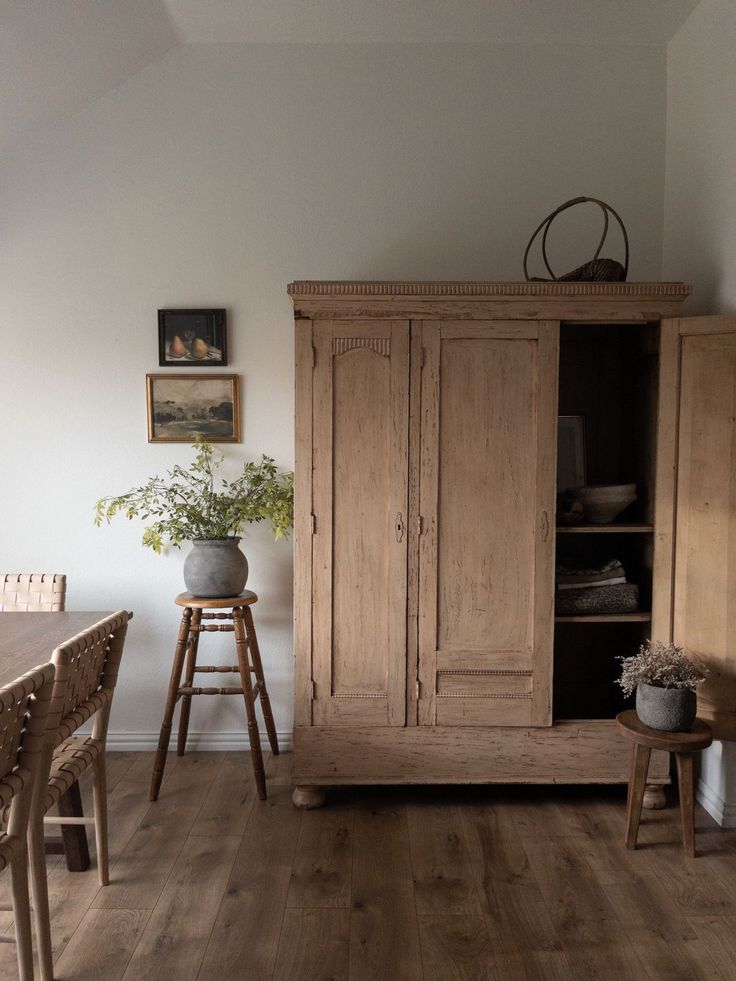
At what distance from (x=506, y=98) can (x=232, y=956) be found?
334 cm

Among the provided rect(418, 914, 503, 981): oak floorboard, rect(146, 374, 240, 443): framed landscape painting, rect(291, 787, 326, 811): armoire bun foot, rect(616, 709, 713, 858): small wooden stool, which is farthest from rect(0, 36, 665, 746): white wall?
rect(418, 914, 503, 981): oak floorboard

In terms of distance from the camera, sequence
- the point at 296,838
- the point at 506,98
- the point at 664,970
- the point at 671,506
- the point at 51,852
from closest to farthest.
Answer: the point at 664,970, the point at 51,852, the point at 296,838, the point at 671,506, the point at 506,98

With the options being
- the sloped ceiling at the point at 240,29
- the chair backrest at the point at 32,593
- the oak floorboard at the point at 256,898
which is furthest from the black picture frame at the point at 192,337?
the oak floorboard at the point at 256,898

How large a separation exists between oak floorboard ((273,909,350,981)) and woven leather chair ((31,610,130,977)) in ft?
1.94

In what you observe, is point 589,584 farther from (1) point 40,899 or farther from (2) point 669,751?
(1) point 40,899

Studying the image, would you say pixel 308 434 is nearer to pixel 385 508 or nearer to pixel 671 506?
pixel 385 508

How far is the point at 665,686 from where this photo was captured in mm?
2680

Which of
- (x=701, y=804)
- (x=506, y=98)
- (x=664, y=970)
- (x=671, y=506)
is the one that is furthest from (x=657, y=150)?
(x=664, y=970)

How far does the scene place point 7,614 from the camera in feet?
9.02

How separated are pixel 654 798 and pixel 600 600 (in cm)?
76

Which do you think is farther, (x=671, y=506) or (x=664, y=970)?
(x=671, y=506)

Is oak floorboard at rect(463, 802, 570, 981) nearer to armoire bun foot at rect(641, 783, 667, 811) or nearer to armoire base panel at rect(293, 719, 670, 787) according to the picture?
armoire base panel at rect(293, 719, 670, 787)

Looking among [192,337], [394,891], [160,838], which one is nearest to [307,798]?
[160,838]

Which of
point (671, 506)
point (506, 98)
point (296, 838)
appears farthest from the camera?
point (506, 98)
